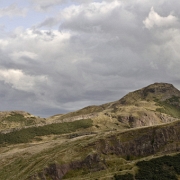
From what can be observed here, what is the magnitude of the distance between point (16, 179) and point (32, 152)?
160 feet

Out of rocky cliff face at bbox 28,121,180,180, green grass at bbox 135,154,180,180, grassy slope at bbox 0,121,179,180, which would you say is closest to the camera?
green grass at bbox 135,154,180,180

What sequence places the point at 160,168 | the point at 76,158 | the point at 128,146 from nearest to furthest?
1. the point at 160,168
2. the point at 76,158
3. the point at 128,146

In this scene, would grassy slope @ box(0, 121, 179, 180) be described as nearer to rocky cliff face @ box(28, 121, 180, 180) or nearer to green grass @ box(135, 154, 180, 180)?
rocky cliff face @ box(28, 121, 180, 180)

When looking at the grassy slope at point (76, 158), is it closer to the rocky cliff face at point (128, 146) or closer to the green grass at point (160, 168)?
the rocky cliff face at point (128, 146)

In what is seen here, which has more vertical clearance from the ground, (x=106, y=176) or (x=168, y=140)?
(x=168, y=140)

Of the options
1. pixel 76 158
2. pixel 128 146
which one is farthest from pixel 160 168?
pixel 76 158

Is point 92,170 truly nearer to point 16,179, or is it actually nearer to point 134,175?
point 134,175

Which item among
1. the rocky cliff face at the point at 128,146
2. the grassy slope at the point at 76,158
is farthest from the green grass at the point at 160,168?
the rocky cliff face at the point at 128,146

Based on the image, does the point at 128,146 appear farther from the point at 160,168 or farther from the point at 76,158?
the point at 160,168

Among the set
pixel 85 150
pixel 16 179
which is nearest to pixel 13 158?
pixel 16 179

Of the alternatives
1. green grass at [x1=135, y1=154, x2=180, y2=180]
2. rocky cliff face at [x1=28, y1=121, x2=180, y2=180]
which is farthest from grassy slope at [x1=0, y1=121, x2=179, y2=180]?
green grass at [x1=135, y1=154, x2=180, y2=180]

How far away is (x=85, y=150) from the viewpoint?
139625 millimetres

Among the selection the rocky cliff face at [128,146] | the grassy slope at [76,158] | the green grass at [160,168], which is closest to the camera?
the green grass at [160,168]

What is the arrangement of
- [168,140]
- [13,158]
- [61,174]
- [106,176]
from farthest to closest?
[13,158] → [168,140] → [61,174] → [106,176]
